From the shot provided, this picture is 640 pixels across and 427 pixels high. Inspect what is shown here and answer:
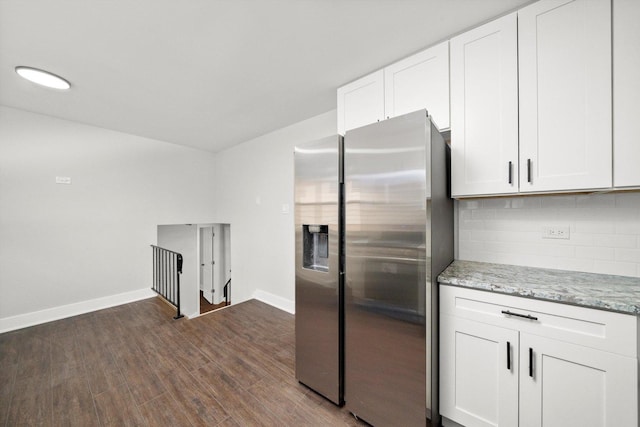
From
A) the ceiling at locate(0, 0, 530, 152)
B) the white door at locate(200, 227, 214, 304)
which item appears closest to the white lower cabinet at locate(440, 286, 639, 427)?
the ceiling at locate(0, 0, 530, 152)

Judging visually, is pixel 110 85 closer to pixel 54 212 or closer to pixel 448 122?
pixel 54 212

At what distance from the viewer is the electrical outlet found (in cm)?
160

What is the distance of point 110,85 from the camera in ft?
7.61

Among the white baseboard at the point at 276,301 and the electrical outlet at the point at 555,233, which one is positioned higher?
the electrical outlet at the point at 555,233

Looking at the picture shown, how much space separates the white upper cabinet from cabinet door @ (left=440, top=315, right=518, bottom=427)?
996mm

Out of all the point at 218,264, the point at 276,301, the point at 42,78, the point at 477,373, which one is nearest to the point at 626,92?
the point at 477,373

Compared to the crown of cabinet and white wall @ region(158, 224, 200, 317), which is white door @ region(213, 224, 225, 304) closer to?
white wall @ region(158, 224, 200, 317)

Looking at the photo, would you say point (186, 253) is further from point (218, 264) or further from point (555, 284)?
point (555, 284)

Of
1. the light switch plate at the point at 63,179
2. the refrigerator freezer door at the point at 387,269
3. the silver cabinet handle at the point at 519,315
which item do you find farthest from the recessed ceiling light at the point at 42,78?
the silver cabinet handle at the point at 519,315

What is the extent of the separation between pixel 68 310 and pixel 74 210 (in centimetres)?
130

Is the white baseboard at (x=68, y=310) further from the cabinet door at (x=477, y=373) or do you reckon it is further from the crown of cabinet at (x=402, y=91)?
the cabinet door at (x=477, y=373)

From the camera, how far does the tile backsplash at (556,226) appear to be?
1.45m

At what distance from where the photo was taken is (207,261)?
19.7ft

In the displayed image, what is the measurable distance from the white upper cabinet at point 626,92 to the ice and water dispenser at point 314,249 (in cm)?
165
